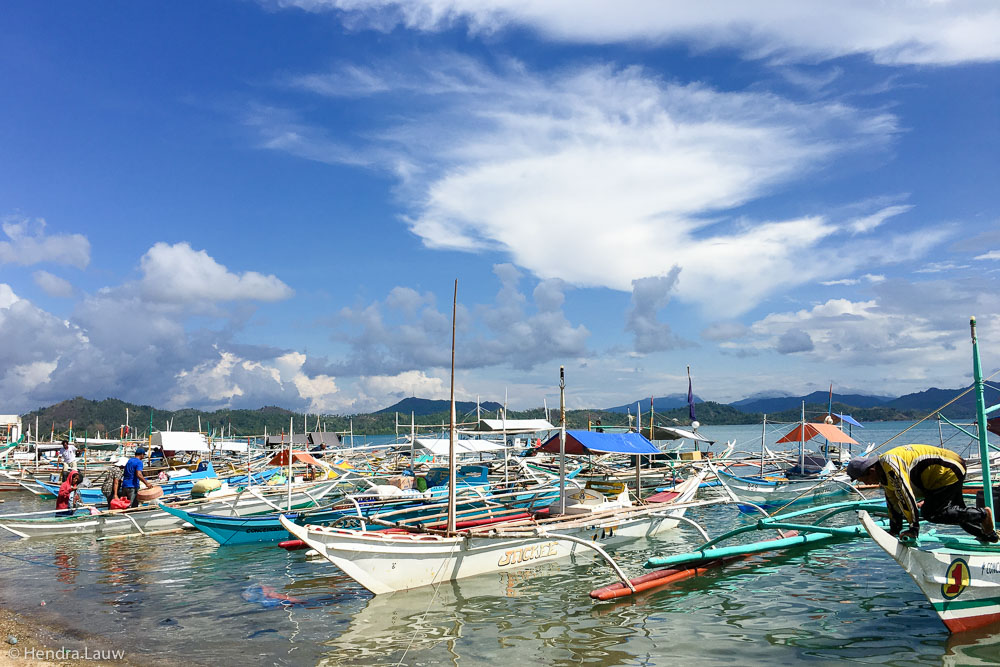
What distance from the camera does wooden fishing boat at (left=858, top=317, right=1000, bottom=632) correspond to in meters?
10.6

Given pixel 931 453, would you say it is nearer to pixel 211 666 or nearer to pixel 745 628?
pixel 745 628

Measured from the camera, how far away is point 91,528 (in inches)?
948

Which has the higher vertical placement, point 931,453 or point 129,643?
point 931,453

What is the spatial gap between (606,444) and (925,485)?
905cm

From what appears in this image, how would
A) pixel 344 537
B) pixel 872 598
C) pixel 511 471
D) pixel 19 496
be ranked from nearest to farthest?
pixel 344 537 → pixel 872 598 → pixel 511 471 → pixel 19 496

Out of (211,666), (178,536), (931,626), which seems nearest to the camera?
(211,666)

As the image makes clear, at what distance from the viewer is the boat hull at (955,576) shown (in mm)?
10656

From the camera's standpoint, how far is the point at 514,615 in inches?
517

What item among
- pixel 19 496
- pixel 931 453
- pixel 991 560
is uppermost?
pixel 931 453

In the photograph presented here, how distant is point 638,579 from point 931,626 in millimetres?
5499

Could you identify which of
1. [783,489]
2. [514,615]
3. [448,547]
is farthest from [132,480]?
Result: [783,489]

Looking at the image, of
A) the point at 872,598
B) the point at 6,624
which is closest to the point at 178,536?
the point at 6,624

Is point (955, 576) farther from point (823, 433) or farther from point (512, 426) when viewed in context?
point (512, 426)

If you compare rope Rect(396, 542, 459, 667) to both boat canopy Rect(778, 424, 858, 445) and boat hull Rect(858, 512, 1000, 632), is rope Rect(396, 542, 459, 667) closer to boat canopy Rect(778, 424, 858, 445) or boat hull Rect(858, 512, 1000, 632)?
boat hull Rect(858, 512, 1000, 632)
